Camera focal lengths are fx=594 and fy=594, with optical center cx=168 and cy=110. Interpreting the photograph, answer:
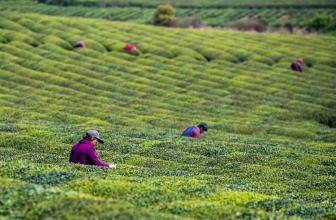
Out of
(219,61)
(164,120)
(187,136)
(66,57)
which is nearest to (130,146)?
(187,136)

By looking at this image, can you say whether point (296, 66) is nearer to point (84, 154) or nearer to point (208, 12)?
point (84, 154)

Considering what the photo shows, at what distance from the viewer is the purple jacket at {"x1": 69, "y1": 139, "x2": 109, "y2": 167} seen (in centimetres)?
2542

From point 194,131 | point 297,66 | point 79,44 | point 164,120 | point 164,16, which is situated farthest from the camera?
point 164,16

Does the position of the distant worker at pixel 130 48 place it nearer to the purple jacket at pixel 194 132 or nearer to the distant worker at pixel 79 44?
the distant worker at pixel 79 44

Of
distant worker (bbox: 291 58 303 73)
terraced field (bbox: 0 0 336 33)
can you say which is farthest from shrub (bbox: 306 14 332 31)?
distant worker (bbox: 291 58 303 73)

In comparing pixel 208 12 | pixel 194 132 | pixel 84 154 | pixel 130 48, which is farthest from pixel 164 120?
pixel 208 12

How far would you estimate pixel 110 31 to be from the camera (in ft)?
300

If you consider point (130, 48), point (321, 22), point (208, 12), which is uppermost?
point (208, 12)

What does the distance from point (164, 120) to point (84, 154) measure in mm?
25349

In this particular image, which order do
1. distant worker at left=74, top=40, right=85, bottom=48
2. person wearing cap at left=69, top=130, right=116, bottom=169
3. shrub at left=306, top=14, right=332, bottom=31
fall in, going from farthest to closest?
shrub at left=306, top=14, right=332, bottom=31, distant worker at left=74, top=40, right=85, bottom=48, person wearing cap at left=69, top=130, right=116, bottom=169

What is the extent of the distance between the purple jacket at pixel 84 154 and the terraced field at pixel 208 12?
338 ft

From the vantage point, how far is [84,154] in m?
25.7

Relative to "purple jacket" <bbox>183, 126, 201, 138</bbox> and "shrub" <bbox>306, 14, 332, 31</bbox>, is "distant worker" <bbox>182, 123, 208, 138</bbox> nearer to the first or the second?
"purple jacket" <bbox>183, 126, 201, 138</bbox>

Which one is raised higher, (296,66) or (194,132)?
(296,66)
